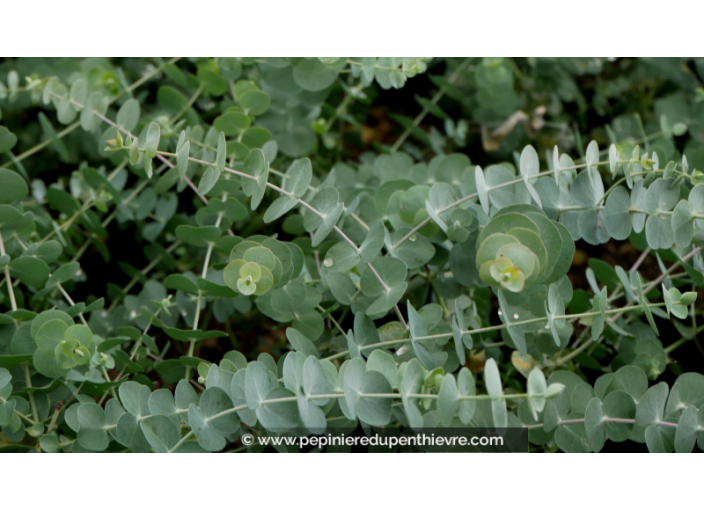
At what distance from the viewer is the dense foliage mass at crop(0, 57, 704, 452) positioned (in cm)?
62

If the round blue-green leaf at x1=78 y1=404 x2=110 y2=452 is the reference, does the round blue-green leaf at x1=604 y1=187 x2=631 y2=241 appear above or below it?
above

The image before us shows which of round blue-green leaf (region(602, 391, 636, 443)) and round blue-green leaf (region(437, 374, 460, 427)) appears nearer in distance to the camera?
round blue-green leaf (region(437, 374, 460, 427))

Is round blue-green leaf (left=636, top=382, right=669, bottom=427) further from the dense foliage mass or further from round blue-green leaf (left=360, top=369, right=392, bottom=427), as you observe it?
round blue-green leaf (left=360, top=369, right=392, bottom=427)

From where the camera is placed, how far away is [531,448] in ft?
2.51

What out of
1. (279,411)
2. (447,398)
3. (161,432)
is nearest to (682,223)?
(447,398)

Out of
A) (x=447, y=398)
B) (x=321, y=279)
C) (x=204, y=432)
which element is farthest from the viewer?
(x=321, y=279)

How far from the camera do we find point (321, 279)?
0.76 m

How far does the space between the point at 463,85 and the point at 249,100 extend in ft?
1.95

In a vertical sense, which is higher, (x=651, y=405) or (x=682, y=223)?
(x=682, y=223)

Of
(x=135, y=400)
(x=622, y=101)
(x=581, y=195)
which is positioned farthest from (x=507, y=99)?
(x=135, y=400)

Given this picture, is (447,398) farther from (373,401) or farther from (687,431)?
(687,431)

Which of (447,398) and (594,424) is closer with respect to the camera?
(447,398)

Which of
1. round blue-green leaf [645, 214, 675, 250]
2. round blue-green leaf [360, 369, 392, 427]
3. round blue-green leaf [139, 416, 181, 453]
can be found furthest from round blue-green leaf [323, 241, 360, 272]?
round blue-green leaf [645, 214, 675, 250]

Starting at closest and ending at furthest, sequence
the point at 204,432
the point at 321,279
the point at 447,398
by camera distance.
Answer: the point at 447,398 < the point at 204,432 < the point at 321,279
